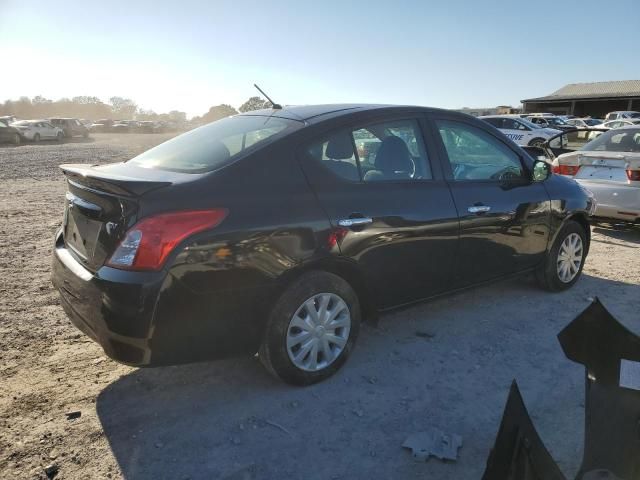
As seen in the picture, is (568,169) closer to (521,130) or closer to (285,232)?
(285,232)

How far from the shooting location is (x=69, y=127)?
35.5 meters

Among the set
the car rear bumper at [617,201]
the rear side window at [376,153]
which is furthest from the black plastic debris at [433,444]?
the car rear bumper at [617,201]

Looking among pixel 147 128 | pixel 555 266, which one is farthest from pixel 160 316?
pixel 147 128

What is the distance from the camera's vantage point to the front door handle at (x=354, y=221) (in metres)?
3.03

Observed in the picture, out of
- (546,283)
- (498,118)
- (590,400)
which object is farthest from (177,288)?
(498,118)

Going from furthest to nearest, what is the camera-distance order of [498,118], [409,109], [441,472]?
[498,118] < [409,109] < [441,472]

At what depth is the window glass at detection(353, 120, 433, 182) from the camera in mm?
3314

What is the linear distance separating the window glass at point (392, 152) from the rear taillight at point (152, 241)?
131cm

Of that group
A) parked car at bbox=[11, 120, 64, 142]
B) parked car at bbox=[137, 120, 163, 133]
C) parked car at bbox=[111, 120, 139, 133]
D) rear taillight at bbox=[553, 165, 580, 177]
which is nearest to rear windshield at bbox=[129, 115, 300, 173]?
rear taillight at bbox=[553, 165, 580, 177]

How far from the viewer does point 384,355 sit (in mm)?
3572

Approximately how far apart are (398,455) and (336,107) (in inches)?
92.6

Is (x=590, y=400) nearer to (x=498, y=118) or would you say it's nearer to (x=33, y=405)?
(x=33, y=405)

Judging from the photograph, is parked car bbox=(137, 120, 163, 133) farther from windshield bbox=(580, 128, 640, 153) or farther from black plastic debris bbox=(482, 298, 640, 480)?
black plastic debris bbox=(482, 298, 640, 480)

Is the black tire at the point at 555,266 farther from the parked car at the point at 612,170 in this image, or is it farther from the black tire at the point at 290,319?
the black tire at the point at 290,319
